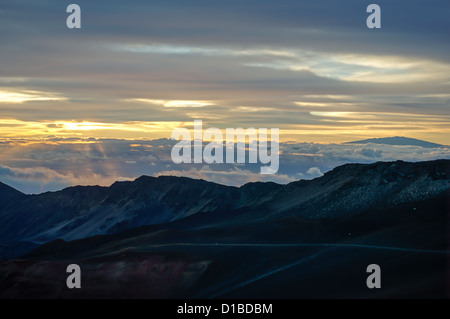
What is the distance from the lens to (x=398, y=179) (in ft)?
413

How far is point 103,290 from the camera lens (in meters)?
88.8

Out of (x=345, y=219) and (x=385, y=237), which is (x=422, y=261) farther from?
(x=345, y=219)

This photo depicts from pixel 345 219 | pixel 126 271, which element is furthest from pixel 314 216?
pixel 126 271

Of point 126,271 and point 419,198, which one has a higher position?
point 419,198

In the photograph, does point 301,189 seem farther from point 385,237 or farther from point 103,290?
point 103,290

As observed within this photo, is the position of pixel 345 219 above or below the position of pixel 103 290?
above

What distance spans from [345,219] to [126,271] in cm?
4340

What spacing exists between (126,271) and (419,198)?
2203 inches

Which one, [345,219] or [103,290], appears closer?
[103,290]
